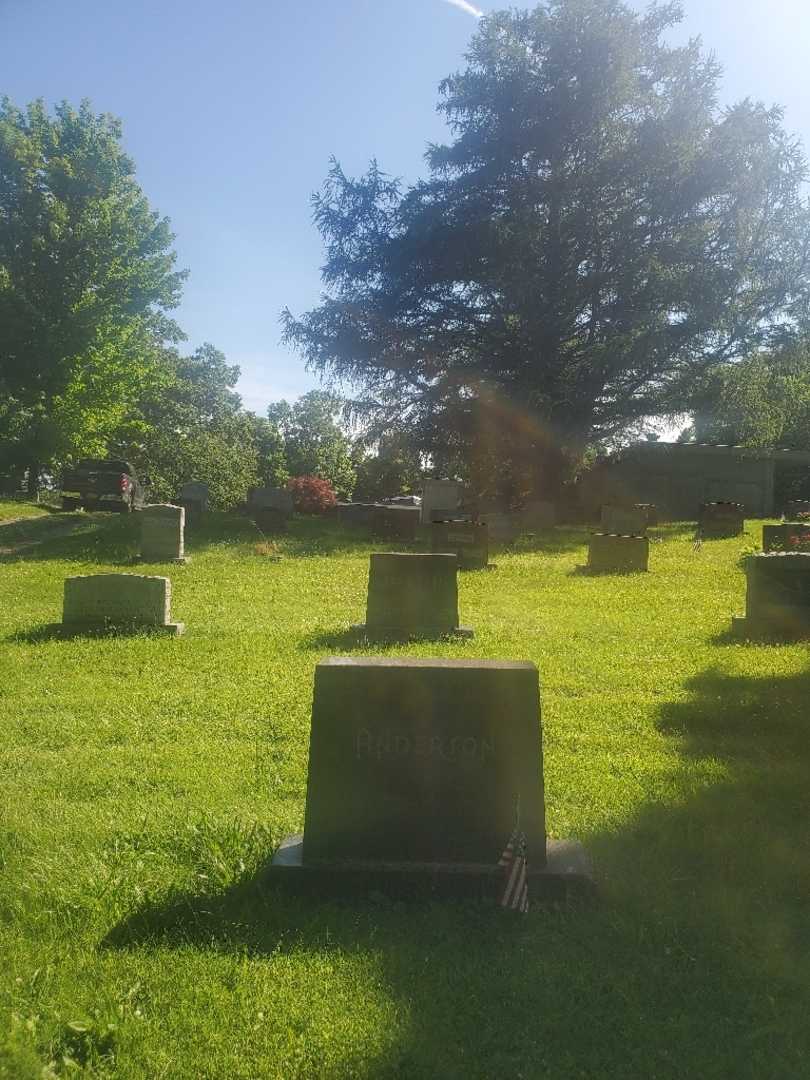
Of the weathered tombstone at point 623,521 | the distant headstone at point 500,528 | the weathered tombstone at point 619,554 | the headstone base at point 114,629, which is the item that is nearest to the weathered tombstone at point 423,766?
the headstone base at point 114,629

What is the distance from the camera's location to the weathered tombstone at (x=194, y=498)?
112 feet

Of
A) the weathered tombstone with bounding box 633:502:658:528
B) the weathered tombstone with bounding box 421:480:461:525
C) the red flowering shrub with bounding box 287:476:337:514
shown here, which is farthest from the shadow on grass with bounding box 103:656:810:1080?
the red flowering shrub with bounding box 287:476:337:514

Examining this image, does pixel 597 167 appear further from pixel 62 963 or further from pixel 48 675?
pixel 62 963

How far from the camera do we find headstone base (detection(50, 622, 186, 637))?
11.6 metres

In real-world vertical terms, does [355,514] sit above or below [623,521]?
below

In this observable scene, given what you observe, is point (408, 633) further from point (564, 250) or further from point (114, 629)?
point (564, 250)

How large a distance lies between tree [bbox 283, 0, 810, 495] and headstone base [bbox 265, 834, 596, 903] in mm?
27734

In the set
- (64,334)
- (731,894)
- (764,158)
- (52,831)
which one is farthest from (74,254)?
(731,894)

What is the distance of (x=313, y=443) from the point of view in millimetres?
75438

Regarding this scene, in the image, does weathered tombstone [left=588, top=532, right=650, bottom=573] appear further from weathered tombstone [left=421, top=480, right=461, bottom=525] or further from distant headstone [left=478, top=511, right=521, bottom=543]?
weathered tombstone [left=421, top=480, right=461, bottom=525]

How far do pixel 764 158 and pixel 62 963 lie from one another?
35.8 m

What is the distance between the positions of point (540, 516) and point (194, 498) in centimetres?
1294

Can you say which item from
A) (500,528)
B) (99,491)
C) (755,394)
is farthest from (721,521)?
(99,491)

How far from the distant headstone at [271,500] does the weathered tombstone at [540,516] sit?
27.6 feet
